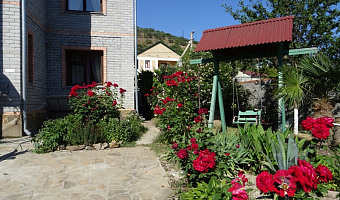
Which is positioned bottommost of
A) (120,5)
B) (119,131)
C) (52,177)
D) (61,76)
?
(52,177)

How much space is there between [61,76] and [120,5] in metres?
3.74

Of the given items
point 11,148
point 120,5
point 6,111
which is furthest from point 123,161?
point 120,5

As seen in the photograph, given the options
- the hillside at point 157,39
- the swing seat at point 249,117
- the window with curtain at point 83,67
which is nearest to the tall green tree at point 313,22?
the swing seat at point 249,117

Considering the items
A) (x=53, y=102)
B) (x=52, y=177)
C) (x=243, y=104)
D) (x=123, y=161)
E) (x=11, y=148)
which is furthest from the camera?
(x=243, y=104)

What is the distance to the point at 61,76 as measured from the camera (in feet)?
33.0

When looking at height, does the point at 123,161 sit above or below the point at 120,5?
below

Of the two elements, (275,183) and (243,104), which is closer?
(275,183)

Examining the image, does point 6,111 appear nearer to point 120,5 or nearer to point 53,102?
point 53,102

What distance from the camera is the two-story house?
8.80 meters

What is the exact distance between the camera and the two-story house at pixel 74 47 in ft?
28.9

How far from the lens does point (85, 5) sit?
416 inches

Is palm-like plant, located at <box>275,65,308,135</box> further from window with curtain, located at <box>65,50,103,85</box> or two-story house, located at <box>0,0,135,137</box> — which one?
window with curtain, located at <box>65,50,103,85</box>

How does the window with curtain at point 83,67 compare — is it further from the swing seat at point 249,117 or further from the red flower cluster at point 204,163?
the red flower cluster at point 204,163

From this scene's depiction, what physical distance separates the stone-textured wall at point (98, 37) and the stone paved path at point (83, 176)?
468 centimetres
